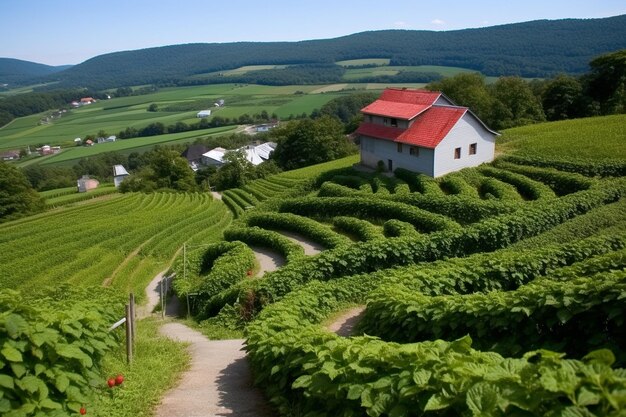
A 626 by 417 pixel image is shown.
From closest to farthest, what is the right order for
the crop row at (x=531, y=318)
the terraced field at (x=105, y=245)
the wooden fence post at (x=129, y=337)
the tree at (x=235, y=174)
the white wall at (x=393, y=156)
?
1. the crop row at (x=531, y=318)
2. the wooden fence post at (x=129, y=337)
3. the terraced field at (x=105, y=245)
4. the white wall at (x=393, y=156)
5. the tree at (x=235, y=174)

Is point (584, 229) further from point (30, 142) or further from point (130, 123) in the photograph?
point (130, 123)

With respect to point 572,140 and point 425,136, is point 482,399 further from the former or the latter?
point 572,140

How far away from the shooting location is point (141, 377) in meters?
10.4

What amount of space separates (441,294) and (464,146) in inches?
972

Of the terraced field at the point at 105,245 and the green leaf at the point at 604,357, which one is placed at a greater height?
the green leaf at the point at 604,357

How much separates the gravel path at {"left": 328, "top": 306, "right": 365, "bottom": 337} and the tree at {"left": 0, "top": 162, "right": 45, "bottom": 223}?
6645 centimetres

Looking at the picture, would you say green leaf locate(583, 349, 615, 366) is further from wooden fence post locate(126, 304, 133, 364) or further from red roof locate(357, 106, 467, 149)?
red roof locate(357, 106, 467, 149)

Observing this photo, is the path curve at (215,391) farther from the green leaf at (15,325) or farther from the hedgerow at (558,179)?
the hedgerow at (558,179)

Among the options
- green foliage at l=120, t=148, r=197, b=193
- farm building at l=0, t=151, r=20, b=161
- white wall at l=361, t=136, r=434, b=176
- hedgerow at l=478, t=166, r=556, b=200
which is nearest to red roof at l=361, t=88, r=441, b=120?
white wall at l=361, t=136, r=434, b=176

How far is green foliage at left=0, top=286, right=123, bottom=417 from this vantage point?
6609 mm

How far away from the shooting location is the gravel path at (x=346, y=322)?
16.4 m

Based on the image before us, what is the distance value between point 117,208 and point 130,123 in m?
146

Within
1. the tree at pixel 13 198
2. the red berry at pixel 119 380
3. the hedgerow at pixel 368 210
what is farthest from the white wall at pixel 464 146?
the tree at pixel 13 198

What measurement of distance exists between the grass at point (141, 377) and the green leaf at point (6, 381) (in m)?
1.64
